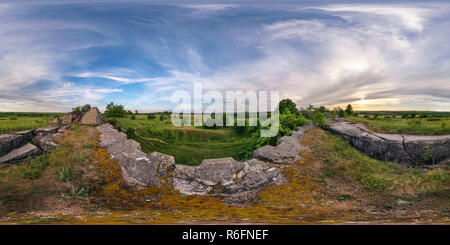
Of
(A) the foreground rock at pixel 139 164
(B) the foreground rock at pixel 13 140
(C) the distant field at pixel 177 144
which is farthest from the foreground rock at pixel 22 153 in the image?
(C) the distant field at pixel 177 144

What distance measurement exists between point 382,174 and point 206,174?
659 centimetres

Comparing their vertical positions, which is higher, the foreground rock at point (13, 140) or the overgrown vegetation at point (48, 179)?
the foreground rock at point (13, 140)

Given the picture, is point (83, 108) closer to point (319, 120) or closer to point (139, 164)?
point (139, 164)

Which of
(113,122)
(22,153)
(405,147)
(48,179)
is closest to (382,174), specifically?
(405,147)

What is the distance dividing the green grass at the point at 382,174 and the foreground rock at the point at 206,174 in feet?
6.18

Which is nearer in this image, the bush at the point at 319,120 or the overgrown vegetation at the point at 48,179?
the overgrown vegetation at the point at 48,179

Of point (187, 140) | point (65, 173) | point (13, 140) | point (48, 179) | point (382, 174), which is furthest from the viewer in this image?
point (187, 140)

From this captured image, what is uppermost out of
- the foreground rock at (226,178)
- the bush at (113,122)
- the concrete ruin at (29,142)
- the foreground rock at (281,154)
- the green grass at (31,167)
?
the bush at (113,122)

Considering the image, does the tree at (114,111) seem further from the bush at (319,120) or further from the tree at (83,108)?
the bush at (319,120)

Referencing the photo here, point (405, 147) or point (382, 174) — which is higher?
point (405, 147)

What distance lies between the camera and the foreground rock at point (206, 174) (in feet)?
21.4

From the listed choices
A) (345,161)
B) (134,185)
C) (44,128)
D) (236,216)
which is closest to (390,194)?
(345,161)

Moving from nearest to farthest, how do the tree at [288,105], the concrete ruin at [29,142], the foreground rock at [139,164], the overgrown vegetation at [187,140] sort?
the foreground rock at [139,164] < the concrete ruin at [29,142] < the overgrown vegetation at [187,140] < the tree at [288,105]

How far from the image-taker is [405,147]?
9266 mm
